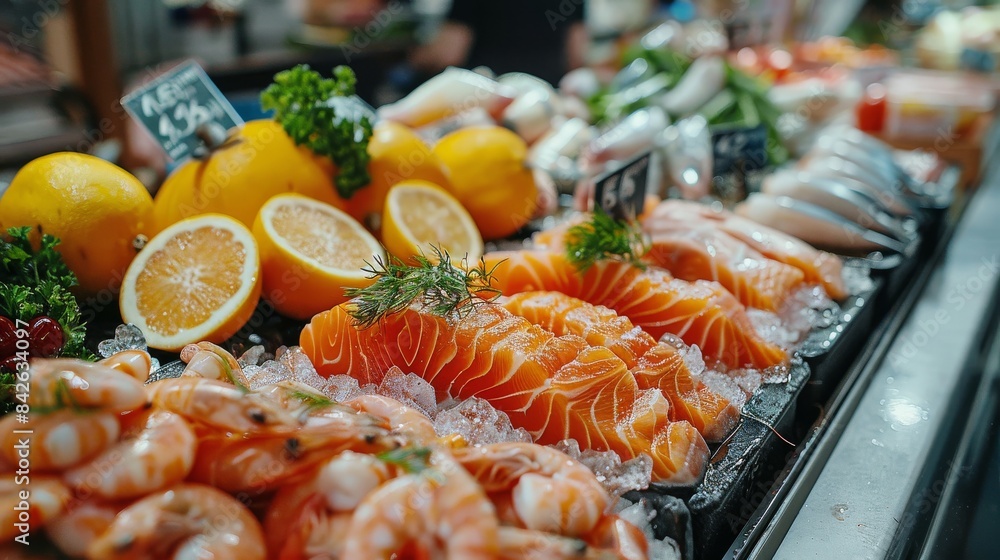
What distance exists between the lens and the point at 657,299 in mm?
1913

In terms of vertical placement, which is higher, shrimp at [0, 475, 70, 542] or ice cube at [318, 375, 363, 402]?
shrimp at [0, 475, 70, 542]

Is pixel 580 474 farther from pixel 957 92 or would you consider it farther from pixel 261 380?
pixel 957 92

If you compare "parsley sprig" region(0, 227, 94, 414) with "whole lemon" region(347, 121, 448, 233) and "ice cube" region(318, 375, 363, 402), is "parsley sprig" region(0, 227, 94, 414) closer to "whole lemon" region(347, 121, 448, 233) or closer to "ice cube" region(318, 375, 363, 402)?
"ice cube" region(318, 375, 363, 402)

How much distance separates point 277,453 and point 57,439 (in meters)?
0.28

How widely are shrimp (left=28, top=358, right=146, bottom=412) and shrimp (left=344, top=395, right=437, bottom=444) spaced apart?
365 mm

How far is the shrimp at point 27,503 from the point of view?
3.05ft

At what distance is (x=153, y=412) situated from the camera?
1.08 metres

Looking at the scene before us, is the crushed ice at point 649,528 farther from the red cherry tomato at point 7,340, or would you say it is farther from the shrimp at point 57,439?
the red cherry tomato at point 7,340

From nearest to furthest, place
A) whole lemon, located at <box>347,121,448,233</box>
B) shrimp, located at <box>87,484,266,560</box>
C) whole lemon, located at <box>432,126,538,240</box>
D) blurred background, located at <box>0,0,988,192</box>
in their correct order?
shrimp, located at <box>87,484,266,560</box>, whole lemon, located at <box>347,121,448,233</box>, whole lemon, located at <box>432,126,538,240</box>, blurred background, located at <box>0,0,988,192</box>

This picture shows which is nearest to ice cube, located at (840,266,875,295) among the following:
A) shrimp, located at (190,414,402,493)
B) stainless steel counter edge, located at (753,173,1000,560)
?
stainless steel counter edge, located at (753,173,1000,560)

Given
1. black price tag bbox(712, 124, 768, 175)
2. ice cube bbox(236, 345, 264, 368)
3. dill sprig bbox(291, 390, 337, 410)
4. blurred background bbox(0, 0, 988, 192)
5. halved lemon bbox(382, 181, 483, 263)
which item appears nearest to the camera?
dill sprig bbox(291, 390, 337, 410)

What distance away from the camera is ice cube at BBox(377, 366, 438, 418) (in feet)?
4.93

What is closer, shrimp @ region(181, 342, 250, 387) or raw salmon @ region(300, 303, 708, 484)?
shrimp @ region(181, 342, 250, 387)

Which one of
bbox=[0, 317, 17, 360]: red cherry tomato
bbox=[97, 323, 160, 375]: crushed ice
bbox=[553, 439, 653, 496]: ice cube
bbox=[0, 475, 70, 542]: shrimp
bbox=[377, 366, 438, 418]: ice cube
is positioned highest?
bbox=[0, 475, 70, 542]: shrimp
